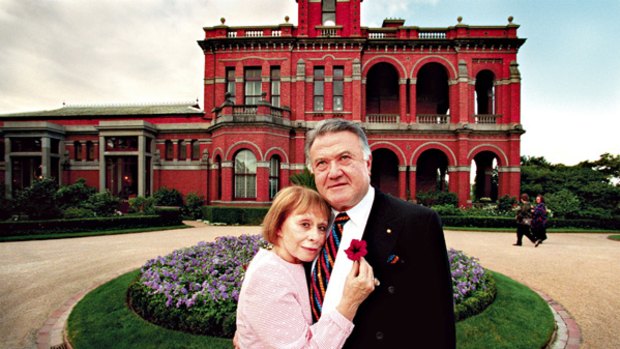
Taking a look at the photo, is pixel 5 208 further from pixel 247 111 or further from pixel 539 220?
pixel 539 220

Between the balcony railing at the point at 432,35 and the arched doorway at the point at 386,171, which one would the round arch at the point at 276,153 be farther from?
the balcony railing at the point at 432,35

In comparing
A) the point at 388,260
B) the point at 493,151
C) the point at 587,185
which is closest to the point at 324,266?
the point at 388,260

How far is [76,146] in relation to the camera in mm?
21625

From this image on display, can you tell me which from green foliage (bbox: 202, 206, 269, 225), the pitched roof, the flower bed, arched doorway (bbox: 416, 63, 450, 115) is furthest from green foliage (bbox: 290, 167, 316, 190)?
arched doorway (bbox: 416, 63, 450, 115)

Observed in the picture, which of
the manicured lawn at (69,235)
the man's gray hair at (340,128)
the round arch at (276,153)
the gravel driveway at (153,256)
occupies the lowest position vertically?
the manicured lawn at (69,235)

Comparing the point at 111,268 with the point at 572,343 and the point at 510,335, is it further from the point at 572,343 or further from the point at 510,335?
the point at 572,343

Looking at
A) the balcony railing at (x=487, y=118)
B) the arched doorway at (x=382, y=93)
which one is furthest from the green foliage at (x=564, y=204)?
the arched doorway at (x=382, y=93)

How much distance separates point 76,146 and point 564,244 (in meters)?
28.8

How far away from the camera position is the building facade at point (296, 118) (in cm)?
1827

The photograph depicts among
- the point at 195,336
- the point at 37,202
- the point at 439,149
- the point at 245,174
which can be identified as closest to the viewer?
the point at 195,336

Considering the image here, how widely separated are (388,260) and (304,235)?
1.55ft

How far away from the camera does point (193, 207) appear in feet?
62.1

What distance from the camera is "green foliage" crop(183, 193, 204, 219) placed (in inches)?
742

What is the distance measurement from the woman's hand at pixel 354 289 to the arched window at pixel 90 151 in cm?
2574
